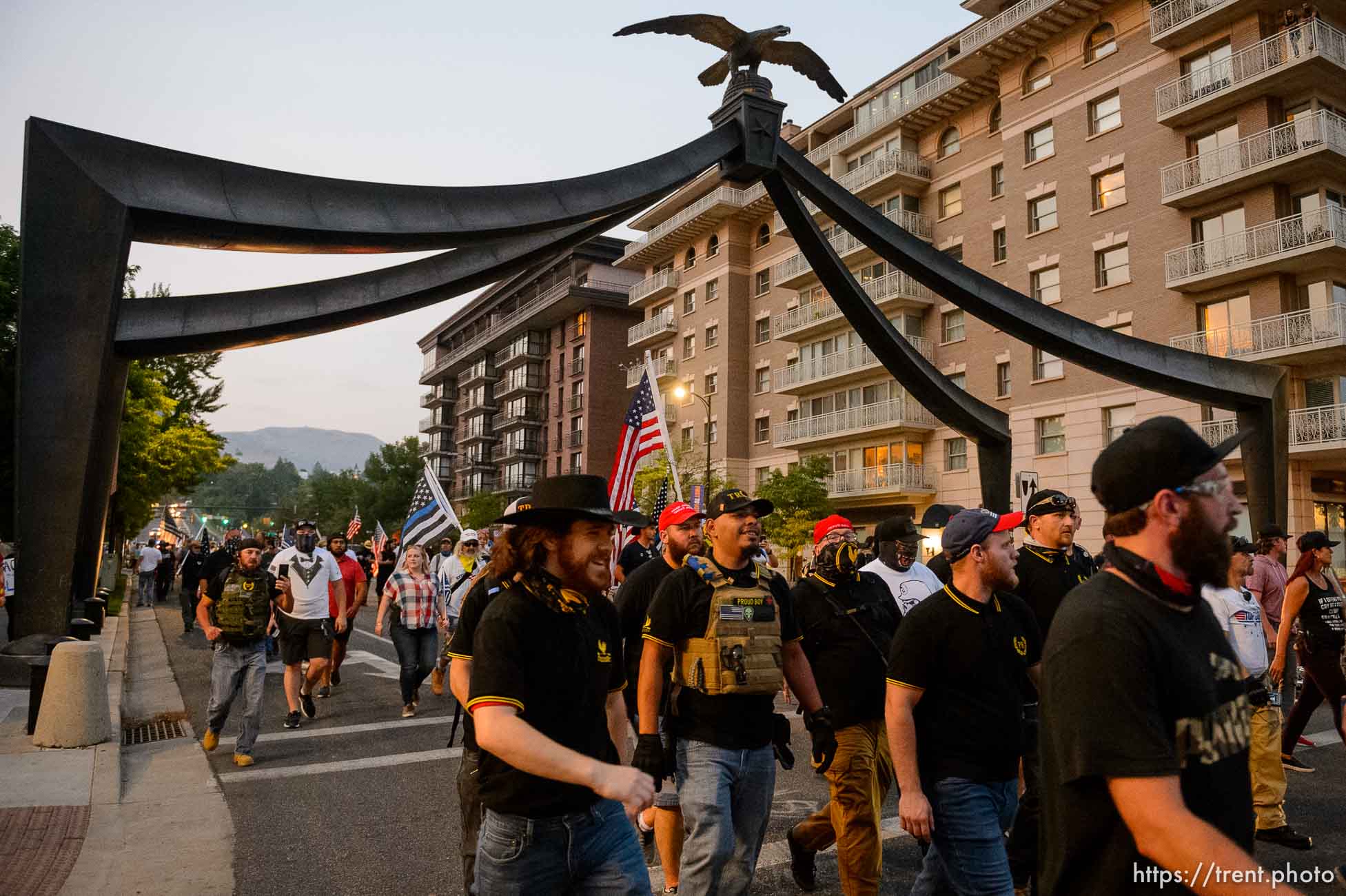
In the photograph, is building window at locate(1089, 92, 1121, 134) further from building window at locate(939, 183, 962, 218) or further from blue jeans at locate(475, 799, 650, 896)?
blue jeans at locate(475, 799, 650, 896)

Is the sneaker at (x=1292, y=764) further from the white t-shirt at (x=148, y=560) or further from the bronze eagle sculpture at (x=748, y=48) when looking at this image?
the white t-shirt at (x=148, y=560)

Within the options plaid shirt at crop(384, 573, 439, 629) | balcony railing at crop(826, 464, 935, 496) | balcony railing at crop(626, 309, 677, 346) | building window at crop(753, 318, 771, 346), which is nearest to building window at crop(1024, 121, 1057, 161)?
balcony railing at crop(826, 464, 935, 496)

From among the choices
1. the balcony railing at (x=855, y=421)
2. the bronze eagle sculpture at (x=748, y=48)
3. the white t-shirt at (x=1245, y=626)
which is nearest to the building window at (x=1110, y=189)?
the balcony railing at (x=855, y=421)

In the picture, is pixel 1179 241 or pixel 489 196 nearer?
pixel 489 196

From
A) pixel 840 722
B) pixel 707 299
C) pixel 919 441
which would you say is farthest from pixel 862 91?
pixel 840 722

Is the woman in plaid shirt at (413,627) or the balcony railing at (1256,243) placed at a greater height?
the balcony railing at (1256,243)

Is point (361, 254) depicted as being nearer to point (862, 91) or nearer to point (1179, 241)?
point (1179, 241)

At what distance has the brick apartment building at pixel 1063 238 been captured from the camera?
26.2 metres

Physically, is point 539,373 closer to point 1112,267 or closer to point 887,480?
point 887,480

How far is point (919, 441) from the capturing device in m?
39.3

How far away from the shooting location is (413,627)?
10578 millimetres

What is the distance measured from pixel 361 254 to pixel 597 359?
5446 cm

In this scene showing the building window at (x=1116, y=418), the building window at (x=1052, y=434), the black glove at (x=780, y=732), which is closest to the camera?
the black glove at (x=780, y=732)

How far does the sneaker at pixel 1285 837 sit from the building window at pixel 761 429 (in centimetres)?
4238
